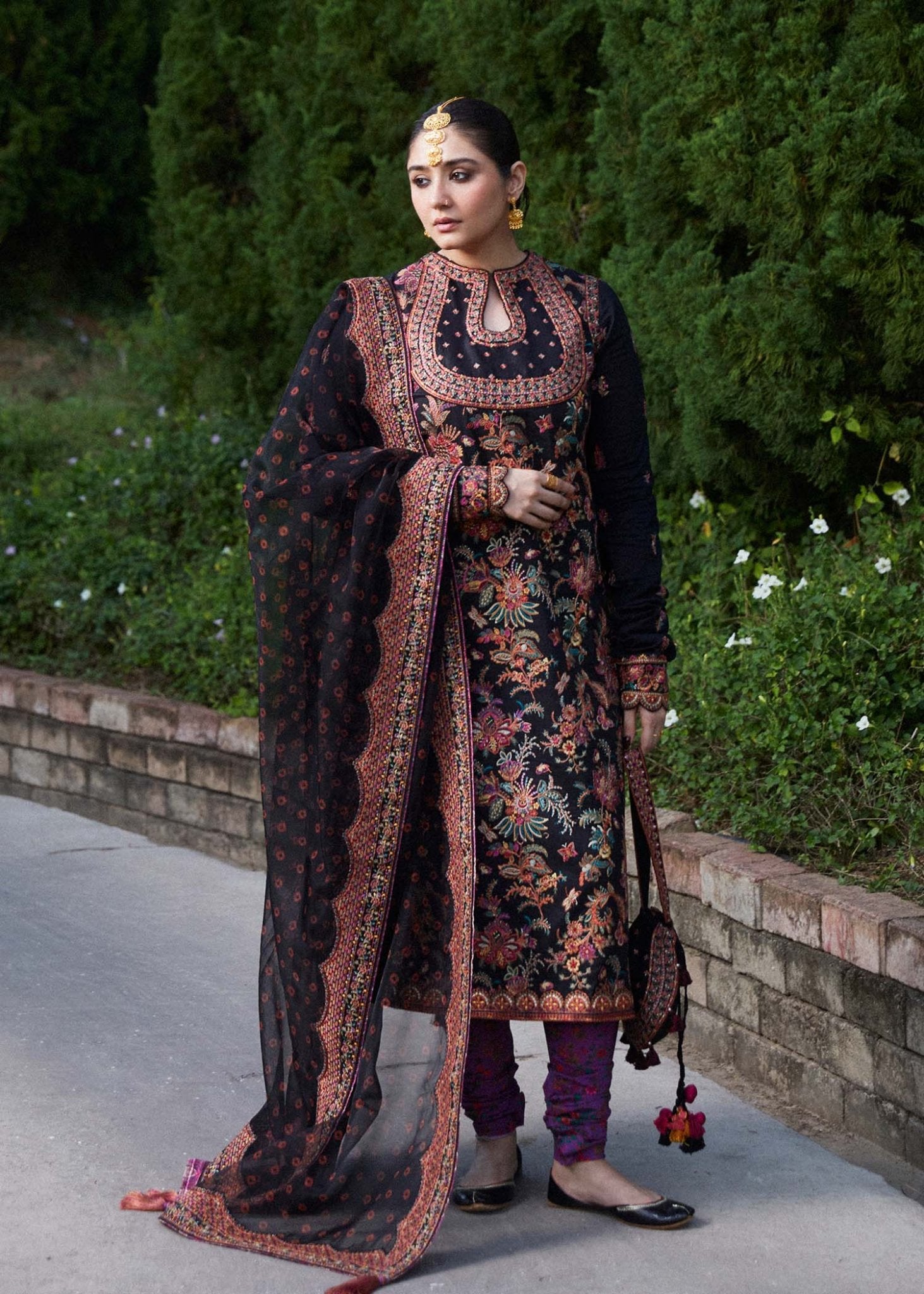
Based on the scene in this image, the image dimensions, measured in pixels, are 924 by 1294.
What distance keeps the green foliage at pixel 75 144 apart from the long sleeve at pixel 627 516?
383 inches

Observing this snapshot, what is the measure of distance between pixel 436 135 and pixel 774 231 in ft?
7.44

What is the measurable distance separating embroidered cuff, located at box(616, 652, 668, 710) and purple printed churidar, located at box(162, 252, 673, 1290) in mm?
117

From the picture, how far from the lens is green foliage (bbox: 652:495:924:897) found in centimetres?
387

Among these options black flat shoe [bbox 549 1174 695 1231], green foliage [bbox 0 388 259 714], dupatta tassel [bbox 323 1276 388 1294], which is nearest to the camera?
dupatta tassel [bbox 323 1276 388 1294]

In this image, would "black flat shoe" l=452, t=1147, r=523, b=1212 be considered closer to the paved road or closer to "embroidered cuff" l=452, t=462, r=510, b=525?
the paved road

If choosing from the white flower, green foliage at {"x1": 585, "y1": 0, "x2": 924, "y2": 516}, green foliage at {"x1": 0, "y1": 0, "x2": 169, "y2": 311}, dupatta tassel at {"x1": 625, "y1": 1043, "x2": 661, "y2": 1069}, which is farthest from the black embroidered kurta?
green foliage at {"x1": 0, "y1": 0, "x2": 169, "y2": 311}

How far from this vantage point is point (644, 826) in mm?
3107

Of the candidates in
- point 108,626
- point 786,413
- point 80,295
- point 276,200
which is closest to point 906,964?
point 786,413

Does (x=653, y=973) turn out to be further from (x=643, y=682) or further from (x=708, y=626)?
(x=708, y=626)

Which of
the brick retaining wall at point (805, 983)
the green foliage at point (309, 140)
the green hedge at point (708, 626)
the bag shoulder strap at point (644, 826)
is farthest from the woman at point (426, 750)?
the green foliage at point (309, 140)

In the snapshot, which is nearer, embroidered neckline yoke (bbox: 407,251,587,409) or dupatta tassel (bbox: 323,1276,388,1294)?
dupatta tassel (bbox: 323,1276,388,1294)

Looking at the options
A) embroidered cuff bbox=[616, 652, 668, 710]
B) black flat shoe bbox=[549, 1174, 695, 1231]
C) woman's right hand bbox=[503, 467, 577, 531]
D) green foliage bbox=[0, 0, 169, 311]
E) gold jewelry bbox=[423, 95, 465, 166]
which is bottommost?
black flat shoe bbox=[549, 1174, 695, 1231]

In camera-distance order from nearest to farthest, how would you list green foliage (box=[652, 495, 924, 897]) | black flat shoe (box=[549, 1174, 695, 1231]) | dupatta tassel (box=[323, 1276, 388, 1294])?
dupatta tassel (box=[323, 1276, 388, 1294])
black flat shoe (box=[549, 1174, 695, 1231])
green foliage (box=[652, 495, 924, 897])

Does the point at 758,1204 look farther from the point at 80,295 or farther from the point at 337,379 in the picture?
the point at 80,295
